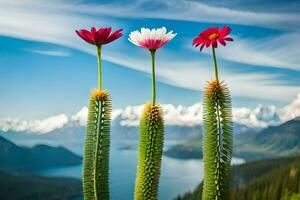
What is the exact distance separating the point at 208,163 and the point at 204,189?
0.60 ft

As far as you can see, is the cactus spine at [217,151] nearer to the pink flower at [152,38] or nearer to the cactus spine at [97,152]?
the pink flower at [152,38]

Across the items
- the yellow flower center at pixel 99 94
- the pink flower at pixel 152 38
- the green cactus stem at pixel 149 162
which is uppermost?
the pink flower at pixel 152 38

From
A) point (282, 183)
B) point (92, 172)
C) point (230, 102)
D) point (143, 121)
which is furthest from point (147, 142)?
point (282, 183)

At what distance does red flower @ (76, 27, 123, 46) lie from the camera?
12.3 feet

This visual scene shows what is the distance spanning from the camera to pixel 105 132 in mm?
3600

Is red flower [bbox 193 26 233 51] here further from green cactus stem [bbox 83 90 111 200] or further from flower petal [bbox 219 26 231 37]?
green cactus stem [bbox 83 90 111 200]

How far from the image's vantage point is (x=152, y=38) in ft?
12.5

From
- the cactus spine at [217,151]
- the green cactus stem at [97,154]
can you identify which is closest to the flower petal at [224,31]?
the cactus spine at [217,151]

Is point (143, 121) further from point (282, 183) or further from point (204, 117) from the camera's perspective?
point (282, 183)

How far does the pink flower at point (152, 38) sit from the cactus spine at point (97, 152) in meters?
0.31

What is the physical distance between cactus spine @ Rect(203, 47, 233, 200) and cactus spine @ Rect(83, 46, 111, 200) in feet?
2.26

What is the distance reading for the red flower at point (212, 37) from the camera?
12.4 ft

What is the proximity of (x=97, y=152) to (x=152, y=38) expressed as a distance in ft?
3.01

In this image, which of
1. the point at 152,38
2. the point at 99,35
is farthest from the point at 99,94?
the point at 152,38
